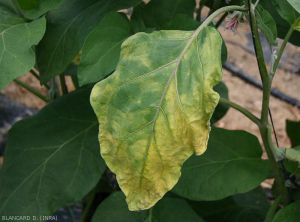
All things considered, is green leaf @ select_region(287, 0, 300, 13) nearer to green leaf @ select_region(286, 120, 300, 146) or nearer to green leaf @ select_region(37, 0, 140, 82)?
green leaf @ select_region(37, 0, 140, 82)

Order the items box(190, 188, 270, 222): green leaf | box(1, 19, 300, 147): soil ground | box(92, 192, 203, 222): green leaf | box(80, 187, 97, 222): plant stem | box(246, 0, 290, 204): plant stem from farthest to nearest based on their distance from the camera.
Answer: box(1, 19, 300, 147): soil ground < box(80, 187, 97, 222): plant stem < box(190, 188, 270, 222): green leaf < box(92, 192, 203, 222): green leaf < box(246, 0, 290, 204): plant stem

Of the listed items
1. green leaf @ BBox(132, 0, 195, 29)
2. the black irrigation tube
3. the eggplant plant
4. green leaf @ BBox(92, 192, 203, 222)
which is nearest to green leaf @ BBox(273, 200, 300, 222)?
the eggplant plant

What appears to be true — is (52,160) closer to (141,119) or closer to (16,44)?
(16,44)

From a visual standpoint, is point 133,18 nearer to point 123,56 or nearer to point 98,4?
point 98,4

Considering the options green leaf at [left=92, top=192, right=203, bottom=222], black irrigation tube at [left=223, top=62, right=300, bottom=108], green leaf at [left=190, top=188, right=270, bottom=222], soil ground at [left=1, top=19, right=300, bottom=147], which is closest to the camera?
green leaf at [left=92, top=192, right=203, bottom=222]

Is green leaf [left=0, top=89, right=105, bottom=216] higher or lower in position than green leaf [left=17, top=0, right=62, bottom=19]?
lower

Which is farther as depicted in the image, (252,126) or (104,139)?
(252,126)

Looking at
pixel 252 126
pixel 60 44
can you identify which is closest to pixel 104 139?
pixel 60 44

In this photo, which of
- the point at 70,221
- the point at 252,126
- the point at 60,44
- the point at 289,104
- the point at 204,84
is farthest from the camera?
the point at 289,104
